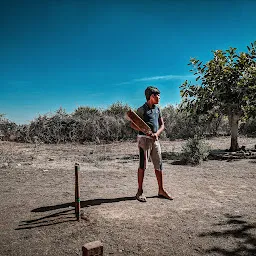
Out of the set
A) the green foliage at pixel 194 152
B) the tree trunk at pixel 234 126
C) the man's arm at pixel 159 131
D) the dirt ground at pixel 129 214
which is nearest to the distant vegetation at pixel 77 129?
the tree trunk at pixel 234 126

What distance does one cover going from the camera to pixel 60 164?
9.31 m

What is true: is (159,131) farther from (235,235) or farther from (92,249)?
(92,249)

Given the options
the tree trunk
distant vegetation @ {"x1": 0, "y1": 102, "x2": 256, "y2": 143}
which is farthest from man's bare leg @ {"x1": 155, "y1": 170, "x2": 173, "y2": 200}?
distant vegetation @ {"x1": 0, "y1": 102, "x2": 256, "y2": 143}

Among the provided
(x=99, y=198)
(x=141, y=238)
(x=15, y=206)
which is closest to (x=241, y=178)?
(x=99, y=198)

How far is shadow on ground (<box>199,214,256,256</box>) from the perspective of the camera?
10.6 ft

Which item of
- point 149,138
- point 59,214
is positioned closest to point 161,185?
point 149,138

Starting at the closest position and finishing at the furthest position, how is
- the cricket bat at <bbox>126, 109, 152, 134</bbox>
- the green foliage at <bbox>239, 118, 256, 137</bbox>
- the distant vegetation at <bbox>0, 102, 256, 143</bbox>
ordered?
the cricket bat at <bbox>126, 109, 152, 134</bbox>
the distant vegetation at <bbox>0, 102, 256, 143</bbox>
the green foliage at <bbox>239, 118, 256, 137</bbox>

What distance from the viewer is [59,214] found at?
176 inches

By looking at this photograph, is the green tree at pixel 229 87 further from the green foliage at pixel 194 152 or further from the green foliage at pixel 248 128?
the green foliage at pixel 248 128

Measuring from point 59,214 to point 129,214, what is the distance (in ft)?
3.92

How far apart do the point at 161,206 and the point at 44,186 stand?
122 inches

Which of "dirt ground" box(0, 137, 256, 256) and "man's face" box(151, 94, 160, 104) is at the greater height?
"man's face" box(151, 94, 160, 104)

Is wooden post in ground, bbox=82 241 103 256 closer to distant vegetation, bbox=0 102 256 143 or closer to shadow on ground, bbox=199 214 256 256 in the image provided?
shadow on ground, bbox=199 214 256 256

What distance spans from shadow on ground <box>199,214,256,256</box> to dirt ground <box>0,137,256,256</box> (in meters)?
0.01
